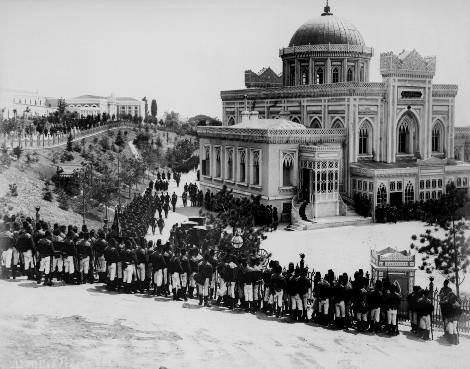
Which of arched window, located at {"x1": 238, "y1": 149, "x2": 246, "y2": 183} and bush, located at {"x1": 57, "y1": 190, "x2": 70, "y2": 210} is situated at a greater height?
arched window, located at {"x1": 238, "y1": 149, "x2": 246, "y2": 183}

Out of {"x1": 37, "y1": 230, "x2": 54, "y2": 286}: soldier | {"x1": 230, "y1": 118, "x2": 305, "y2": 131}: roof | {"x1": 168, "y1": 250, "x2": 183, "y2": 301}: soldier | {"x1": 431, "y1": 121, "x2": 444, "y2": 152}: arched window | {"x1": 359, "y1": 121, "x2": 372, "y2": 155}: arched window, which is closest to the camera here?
{"x1": 168, "y1": 250, "x2": 183, "y2": 301}: soldier

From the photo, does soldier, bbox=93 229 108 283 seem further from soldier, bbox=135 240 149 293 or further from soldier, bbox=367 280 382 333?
soldier, bbox=367 280 382 333

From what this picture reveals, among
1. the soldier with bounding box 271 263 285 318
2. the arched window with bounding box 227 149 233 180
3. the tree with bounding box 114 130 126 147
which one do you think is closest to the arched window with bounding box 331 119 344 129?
the arched window with bounding box 227 149 233 180

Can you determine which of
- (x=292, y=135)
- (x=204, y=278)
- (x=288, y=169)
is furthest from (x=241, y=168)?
(x=204, y=278)

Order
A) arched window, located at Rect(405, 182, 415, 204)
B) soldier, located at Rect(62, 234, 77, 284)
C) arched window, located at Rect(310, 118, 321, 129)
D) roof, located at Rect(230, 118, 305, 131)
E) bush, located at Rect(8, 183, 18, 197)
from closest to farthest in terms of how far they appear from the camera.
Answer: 1. soldier, located at Rect(62, 234, 77, 284)
2. bush, located at Rect(8, 183, 18, 197)
3. arched window, located at Rect(405, 182, 415, 204)
4. roof, located at Rect(230, 118, 305, 131)
5. arched window, located at Rect(310, 118, 321, 129)

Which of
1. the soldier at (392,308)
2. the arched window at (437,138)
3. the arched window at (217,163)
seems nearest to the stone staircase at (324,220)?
the arched window at (217,163)

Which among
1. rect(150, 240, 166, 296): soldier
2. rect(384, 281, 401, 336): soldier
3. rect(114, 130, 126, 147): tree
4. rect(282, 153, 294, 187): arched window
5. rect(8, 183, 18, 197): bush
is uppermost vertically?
rect(114, 130, 126, 147): tree
